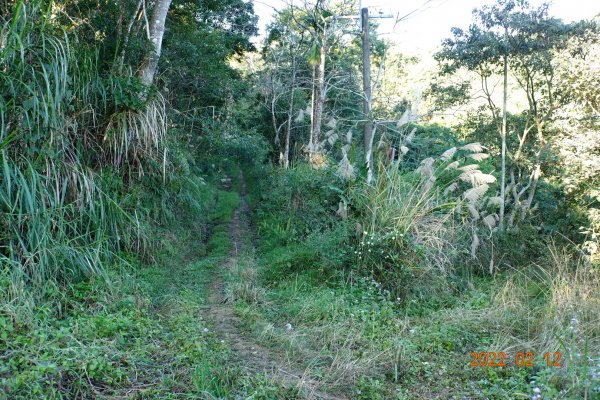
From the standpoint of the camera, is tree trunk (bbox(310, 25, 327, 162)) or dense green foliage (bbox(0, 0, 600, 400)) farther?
tree trunk (bbox(310, 25, 327, 162))

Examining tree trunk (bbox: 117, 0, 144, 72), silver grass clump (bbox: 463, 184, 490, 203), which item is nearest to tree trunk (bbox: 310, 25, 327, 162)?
silver grass clump (bbox: 463, 184, 490, 203)

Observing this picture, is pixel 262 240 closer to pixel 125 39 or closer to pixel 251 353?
pixel 125 39

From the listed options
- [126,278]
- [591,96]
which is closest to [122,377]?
[126,278]

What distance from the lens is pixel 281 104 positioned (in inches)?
904

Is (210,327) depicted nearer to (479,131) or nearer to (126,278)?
(126,278)

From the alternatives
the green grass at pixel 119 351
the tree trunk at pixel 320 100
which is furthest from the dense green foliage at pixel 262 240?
the tree trunk at pixel 320 100
